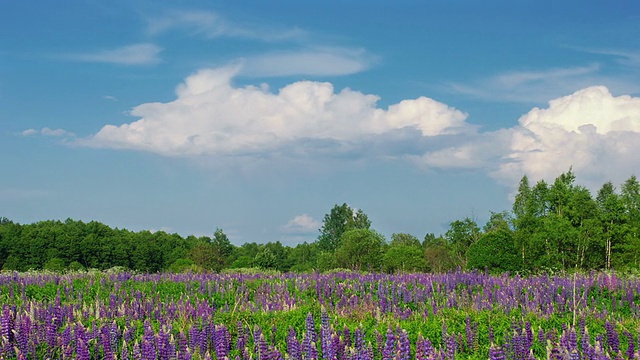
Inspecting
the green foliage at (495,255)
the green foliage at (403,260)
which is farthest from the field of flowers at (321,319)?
the green foliage at (403,260)

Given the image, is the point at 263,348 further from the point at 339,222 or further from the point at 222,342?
the point at 339,222

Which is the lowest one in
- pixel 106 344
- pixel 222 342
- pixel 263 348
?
pixel 106 344

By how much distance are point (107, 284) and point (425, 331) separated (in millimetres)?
13577

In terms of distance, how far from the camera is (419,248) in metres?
75.5

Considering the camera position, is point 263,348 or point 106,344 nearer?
point 263,348

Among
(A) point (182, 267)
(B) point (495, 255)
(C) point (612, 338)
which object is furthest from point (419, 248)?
(C) point (612, 338)

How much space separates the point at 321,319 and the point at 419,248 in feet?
226

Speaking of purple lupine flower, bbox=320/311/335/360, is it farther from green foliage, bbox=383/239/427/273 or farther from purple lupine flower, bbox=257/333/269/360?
green foliage, bbox=383/239/427/273

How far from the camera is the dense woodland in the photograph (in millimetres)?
45406

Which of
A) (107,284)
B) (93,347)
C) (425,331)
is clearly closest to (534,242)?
(107,284)

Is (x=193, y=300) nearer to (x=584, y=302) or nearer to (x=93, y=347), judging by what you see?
(x=93, y=347)

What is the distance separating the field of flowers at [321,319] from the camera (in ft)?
24.6

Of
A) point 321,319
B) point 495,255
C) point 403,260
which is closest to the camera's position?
point 321,319

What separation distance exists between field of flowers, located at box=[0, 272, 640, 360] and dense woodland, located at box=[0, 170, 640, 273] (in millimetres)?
6486
